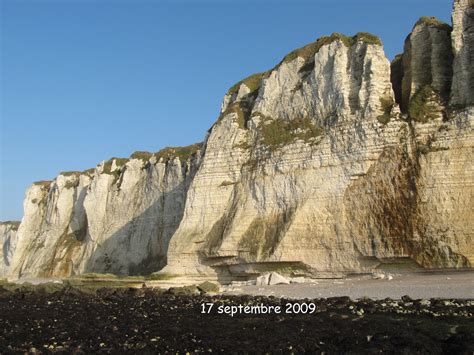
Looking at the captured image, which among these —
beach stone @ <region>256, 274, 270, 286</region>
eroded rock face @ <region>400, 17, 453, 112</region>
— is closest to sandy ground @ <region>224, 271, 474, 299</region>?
beach stone @ <region>256, 274, 270, 286</region>

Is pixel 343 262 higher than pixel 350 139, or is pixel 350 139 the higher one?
pixel 350 139

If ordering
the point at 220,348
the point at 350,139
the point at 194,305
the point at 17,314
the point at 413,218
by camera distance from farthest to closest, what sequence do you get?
the point at 350,139, the point at 413,218, the point at 194,305, the point at 17,314, the point at 220,348

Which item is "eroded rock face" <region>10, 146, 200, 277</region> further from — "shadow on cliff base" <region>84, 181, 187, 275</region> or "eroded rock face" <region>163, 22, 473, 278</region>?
"eroded rock face" <region>163, 22, 473, 278</region>

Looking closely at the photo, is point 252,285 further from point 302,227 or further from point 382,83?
point 382,83

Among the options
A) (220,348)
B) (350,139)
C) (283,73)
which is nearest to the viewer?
(220,348)

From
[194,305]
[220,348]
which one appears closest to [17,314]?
[194,305]

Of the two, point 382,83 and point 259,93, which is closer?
point 382,83
